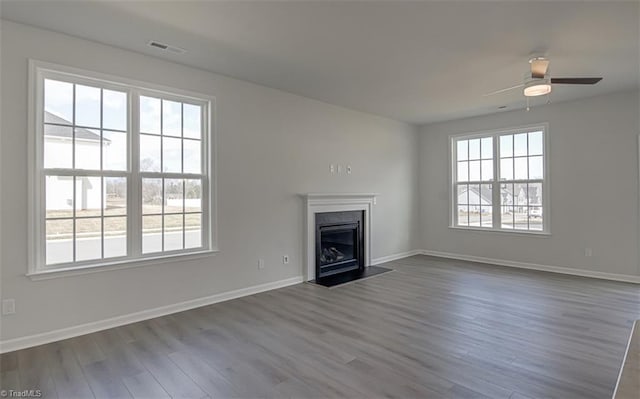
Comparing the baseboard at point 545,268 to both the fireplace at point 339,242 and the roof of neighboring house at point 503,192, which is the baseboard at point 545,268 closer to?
the roof of neighboring house at point 503,192

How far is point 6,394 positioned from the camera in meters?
2.25

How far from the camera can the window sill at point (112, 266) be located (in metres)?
3.08

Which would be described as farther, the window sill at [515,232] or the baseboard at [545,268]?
the window sill at [515,232]

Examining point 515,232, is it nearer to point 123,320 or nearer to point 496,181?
point 496,181

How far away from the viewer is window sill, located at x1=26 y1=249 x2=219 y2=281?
3.08m

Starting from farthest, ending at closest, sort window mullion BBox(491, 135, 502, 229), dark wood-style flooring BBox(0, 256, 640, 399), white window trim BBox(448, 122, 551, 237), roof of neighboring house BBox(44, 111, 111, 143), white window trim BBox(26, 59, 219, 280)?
window mullion BBox(491, 135, 502, 229) < white window trim BBox(448, 122, 551, 237) < roof of neighboring house BBox(44, 111, 111, 143) < white window trim BBox(26, 59, 219, 280) < dark wood-style flooring BBox(0, 256, 640, 399)

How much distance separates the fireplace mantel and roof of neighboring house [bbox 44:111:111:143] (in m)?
2.80

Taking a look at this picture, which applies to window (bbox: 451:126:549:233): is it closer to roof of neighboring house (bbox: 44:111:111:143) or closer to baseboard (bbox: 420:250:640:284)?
baseboard (bbox: 420:250:640:284)

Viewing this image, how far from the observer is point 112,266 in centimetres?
344

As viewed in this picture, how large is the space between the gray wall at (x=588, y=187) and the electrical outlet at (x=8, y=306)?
6881mm

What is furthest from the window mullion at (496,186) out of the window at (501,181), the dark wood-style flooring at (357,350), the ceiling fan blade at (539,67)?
the ceiling fan blade at (539,67)

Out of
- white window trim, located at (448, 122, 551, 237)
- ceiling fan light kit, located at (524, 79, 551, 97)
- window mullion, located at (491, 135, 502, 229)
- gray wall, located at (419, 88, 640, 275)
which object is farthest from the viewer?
window mullion, located at (491, 135, 502, 229)

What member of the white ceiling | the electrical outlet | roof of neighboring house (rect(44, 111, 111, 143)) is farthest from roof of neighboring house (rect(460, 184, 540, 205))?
the electrical outlet

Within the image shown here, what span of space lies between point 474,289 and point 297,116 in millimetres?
3525
